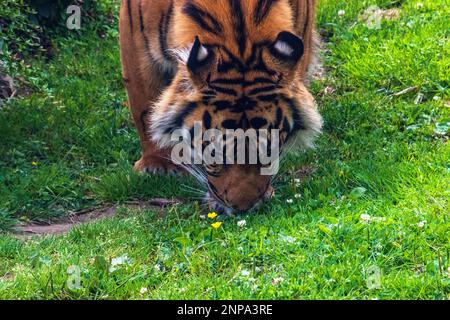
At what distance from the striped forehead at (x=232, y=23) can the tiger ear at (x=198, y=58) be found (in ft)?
0.50

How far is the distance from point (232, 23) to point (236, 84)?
1.40 ft

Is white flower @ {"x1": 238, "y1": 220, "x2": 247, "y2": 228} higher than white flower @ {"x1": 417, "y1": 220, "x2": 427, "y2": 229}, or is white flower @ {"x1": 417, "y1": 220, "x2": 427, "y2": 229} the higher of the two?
white flower @ {"x1": 417, "y1": 220, "x2": 427, "y2": 229}

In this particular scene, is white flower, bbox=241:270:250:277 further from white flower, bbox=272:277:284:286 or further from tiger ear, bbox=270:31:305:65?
tiger ear, bbox=270:31:305:65

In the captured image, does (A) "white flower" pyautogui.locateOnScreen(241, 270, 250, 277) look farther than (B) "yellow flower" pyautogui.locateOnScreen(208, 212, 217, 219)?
No

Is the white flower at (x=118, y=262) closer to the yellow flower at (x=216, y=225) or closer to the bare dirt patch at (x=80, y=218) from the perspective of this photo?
the yellow flower at (x=216, y=225)

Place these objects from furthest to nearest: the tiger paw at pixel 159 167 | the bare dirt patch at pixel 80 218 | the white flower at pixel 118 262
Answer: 1. the tiger paw at pixel 159 167
2. the bare dirt patch at pixel 80 218
3. the white flower at pixel 118 262

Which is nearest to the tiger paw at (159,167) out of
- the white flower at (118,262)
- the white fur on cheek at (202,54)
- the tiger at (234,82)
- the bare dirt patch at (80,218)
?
the bare dirt patch at (80,218)

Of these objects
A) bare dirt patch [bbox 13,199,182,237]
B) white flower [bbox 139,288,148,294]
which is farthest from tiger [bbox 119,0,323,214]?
white flower [bbox 139,288,148,294]

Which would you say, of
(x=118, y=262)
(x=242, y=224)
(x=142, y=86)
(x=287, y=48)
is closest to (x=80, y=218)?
(x=142, y=86)

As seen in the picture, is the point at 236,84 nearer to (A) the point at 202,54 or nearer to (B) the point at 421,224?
(A) the point at 202,54

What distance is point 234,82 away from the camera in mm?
5258

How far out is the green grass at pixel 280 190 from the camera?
179 inches

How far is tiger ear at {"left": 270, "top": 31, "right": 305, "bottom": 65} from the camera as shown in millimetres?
5184
